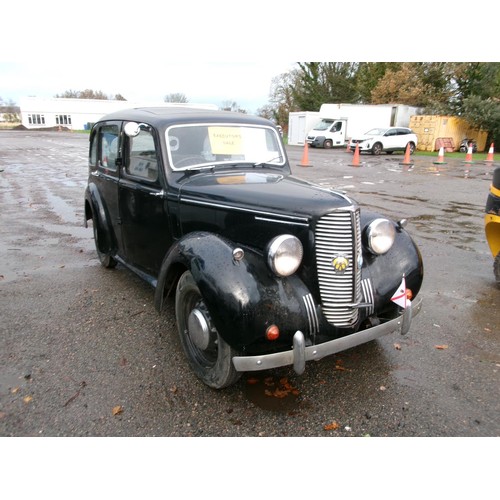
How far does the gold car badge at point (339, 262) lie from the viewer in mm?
2785

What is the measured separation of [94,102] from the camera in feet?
221

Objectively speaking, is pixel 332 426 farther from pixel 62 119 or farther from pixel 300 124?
pixel 62 119

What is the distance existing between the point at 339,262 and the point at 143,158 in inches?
86.2

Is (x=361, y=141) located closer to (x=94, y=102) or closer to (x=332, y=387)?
(x=332, y=387)

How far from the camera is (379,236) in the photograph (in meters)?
3.12

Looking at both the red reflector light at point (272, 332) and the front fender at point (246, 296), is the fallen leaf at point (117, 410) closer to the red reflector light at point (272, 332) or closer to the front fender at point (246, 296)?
the front fender at point (246, 296)

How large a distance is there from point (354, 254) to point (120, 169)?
264 centimetres

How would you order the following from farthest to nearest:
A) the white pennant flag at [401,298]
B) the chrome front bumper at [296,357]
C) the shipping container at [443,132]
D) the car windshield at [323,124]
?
the car windshield at [323,124]
the shipping container at [443,132]
the white pennant flag at [401,298]
the chrome front bumper at [296,357]

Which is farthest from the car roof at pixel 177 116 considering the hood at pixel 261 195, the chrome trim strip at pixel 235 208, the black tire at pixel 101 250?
the black tire at pixel 101 250

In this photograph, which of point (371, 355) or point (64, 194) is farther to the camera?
point (64, 194)

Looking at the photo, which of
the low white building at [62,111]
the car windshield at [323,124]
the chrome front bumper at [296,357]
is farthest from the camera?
the low white building at [62,111]

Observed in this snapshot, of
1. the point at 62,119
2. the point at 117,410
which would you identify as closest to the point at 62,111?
the point at 62,119

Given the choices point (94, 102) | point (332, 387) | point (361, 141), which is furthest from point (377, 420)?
point (94, 102)

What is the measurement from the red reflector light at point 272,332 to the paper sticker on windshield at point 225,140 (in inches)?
75.8
